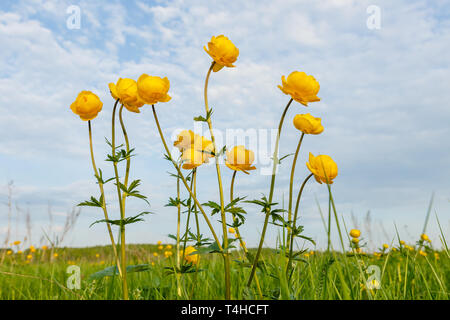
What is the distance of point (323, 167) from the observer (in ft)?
5.11

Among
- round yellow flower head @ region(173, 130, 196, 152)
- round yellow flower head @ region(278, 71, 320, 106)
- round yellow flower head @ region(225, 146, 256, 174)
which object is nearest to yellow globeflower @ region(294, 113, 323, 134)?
round yellow flower head @ region(278, 71, 320, 106)

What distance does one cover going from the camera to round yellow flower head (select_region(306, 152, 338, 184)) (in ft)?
5.12

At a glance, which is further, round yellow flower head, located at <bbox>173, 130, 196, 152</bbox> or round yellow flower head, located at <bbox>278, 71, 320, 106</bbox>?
round yellow flower head, located at <bbox>173, 130, 196, 152</bbox>

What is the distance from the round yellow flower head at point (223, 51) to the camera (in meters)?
1.49

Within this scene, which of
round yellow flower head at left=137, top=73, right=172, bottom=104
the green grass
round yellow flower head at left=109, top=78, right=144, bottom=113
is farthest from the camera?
the green grass

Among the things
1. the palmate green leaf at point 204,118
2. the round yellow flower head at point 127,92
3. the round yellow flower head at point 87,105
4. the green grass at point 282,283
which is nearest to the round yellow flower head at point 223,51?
the palmate green leaf at point 204,118

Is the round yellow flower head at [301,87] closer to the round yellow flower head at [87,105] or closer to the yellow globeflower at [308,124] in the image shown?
the yellow globeflower at [308,124]

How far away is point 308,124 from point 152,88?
0.68 metres

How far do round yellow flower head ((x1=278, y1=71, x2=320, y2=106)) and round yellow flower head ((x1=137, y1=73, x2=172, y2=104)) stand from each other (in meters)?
0.50

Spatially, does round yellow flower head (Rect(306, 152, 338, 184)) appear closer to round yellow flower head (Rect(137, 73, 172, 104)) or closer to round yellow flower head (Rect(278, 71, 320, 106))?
round yellow flower head (Rect(278, 71, 320, 106))

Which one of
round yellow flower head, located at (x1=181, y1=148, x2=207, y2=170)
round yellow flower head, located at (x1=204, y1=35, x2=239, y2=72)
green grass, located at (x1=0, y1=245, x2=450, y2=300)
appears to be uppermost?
round yellow flower head, located at (x1=204, y1=35, x2=239, y2=72)
